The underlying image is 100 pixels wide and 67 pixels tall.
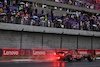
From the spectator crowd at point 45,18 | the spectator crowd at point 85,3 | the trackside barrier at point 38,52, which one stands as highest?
the spectator crowd at point 85,3

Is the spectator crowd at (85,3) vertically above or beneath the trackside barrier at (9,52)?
above

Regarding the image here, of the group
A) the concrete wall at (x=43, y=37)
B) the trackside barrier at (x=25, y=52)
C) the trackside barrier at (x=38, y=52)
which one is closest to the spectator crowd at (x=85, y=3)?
the concrete wall at (x=43, y=37)

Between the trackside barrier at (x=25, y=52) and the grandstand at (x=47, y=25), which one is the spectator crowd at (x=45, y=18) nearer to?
the grandstand at (x=47, y=25)

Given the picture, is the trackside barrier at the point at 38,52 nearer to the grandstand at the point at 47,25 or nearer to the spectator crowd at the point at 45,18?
the grandstand at the point at 47,25

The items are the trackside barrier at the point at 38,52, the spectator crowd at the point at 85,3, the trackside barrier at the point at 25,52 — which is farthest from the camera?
the spectator crowd at the point at 85,3

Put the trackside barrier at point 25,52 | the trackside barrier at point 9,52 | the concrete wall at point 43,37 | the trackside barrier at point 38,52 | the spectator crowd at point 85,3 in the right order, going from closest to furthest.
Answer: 1. the trackside barrier at point 9,52
2. the trackside barrier at point 25,52
3. the trackside barrier at point 38,52
4. the concrete wall at point 43,37
5. the spectator crowd at point 85,3

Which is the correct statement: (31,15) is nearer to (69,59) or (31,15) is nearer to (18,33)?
(18,33)

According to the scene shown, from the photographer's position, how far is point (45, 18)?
3594 cm

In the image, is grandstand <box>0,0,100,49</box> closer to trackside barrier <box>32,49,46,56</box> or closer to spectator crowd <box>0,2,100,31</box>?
spectator crowd <box>0,2,100,31</box>

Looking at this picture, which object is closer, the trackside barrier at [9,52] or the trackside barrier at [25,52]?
the trackside barrier at [9,52]

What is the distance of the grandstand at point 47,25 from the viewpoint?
31.3 m

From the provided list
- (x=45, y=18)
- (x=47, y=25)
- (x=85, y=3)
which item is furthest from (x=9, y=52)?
(x=85, y=3)

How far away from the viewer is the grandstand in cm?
3130

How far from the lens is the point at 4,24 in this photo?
3025cm
